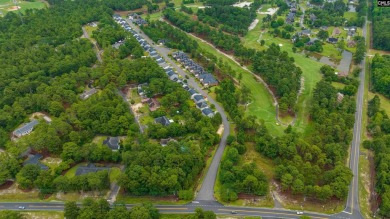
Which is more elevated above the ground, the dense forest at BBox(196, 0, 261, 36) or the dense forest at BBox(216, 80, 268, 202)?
the dense forest at BBox(196, 0, 261, 36)

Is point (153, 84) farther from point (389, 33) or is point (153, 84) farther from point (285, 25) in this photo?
point (389, 33)

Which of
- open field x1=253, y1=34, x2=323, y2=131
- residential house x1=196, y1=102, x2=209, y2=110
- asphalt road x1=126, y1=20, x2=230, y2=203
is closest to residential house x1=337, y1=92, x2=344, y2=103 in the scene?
open field x1=253, y1=34, x2=323, y2=131

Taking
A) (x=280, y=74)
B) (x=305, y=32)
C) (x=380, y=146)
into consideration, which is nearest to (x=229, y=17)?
(x=305, y=32)

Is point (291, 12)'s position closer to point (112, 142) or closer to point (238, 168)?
point (238, 168)

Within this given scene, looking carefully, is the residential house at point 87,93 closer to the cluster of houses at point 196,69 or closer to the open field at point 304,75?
the cluster of houses at point 196,69

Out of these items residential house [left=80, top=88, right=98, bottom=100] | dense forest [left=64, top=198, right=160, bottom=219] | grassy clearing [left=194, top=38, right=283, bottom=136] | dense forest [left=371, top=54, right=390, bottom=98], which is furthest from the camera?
dense forest [left=371, top=54, right=390, bottom=98]

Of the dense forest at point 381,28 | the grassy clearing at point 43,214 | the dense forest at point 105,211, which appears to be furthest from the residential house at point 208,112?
the dense forest at point 381,28

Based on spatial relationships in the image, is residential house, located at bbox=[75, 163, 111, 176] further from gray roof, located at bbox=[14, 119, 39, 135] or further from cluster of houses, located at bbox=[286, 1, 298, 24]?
cluster of houses, located at bbox=[286, 1, 298, 24]
